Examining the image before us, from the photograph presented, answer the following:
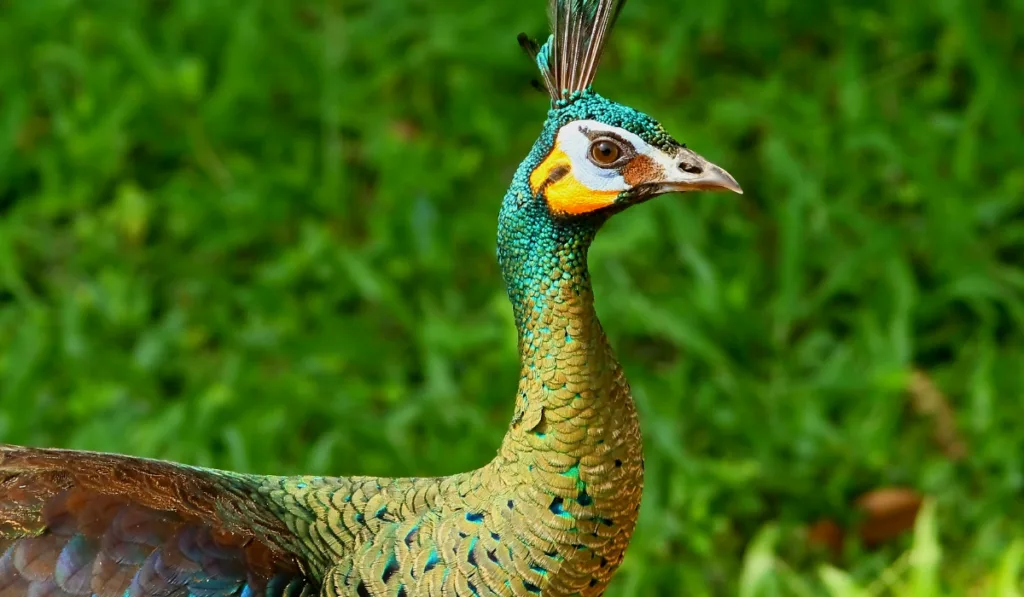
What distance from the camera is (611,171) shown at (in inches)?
79.2

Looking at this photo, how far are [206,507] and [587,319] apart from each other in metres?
0.72

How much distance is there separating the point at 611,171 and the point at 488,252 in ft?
7.78

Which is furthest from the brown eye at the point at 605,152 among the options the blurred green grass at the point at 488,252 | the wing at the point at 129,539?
the blurred green grass at the point at 488,252

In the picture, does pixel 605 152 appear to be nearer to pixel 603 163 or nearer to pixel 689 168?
pixel 603 163

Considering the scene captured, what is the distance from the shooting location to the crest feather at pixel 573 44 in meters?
2.09

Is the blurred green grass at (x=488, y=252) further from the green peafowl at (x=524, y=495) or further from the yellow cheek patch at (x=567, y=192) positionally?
the yellow cheek patch at (x=567, y=192)

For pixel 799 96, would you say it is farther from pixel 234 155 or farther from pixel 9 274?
pixel 9 274

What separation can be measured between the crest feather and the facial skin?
0.34 ft

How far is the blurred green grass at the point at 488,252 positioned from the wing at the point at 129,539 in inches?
53.2

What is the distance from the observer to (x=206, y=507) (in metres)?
2.19

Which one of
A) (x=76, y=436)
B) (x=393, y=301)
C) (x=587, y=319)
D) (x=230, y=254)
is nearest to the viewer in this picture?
(x=587, y=319)

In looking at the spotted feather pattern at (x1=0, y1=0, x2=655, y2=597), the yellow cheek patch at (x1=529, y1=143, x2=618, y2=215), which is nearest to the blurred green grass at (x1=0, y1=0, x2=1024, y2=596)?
the spotted feather pattern at (x1=0, y1=0, x2=655, y2=597)

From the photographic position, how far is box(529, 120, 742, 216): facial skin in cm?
200

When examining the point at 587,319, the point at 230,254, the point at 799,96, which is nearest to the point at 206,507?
the point at 587,319
